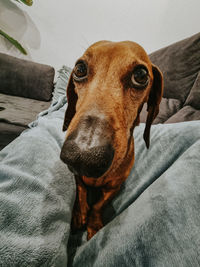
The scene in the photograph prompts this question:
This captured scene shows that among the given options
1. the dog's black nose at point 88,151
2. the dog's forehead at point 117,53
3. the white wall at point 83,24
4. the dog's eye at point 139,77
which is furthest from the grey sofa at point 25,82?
the dog's black nose at point 88,151

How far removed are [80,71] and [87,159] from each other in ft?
1.78

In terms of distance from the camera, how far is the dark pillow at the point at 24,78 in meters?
2.33

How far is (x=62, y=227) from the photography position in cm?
46

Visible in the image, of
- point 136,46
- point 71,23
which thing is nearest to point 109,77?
point 136,46

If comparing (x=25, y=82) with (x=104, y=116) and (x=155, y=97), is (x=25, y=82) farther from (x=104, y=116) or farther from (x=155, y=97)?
(x=104, y=116)

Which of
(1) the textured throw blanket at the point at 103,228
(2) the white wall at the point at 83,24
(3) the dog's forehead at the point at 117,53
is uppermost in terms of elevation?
(2) the white wall at the point at 83,24

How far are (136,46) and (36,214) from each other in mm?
834

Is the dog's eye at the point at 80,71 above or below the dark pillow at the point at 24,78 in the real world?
above

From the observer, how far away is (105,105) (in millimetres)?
477

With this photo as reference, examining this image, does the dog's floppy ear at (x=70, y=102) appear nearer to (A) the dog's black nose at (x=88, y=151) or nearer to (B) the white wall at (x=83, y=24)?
(A) the dog's black nose at (x=88, y=151)

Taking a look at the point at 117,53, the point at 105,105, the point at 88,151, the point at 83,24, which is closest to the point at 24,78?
the point at 83,24

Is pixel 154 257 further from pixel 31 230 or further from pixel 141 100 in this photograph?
pixel 141 100

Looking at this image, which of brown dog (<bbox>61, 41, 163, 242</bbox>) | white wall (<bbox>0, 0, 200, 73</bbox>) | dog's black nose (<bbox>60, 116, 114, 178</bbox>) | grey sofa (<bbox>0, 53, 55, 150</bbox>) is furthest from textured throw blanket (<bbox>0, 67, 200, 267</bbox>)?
white wall (<bbox>0, 0, 200, 73</bbox>)

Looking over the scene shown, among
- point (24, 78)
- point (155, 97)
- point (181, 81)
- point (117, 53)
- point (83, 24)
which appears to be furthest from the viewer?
point (83, 24)
